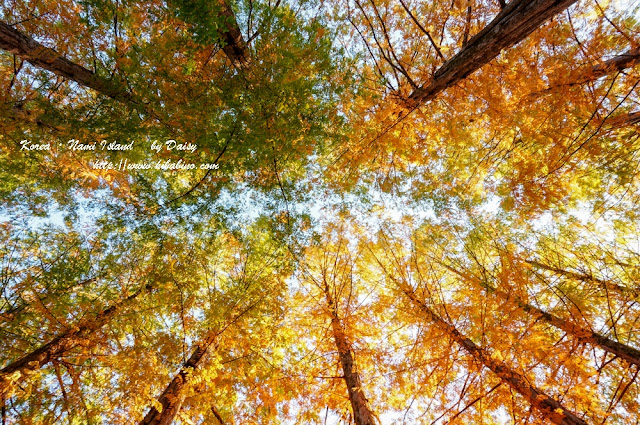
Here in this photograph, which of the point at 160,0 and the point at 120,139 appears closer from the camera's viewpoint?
the point at 160,0

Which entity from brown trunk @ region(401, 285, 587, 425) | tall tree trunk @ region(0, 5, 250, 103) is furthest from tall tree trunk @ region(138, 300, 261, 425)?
tall tree trunk @ region(0, 5, 250, 103)

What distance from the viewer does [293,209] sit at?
6176mm

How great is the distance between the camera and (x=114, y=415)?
373cm

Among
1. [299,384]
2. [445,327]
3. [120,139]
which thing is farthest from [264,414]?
[120,139]

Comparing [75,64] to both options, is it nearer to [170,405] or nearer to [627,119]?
[170,405]

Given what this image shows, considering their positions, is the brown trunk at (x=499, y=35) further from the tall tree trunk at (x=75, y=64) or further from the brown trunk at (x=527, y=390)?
the brown trunk at (x=527, y=390)

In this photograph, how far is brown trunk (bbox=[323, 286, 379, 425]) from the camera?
11.9ft

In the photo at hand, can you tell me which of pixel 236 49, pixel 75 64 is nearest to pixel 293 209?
pixel 236 49

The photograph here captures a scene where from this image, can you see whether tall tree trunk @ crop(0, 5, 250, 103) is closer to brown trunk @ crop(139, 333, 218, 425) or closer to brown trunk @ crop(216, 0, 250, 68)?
brown trunk @ crop(216, 0, 250, 68)

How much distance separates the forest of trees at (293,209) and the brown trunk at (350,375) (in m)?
0.04

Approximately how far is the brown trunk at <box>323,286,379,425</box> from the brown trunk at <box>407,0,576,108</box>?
4214 mm

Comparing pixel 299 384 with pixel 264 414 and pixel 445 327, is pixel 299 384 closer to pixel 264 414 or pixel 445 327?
pixel 264 414

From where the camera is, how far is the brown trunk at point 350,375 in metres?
3.62

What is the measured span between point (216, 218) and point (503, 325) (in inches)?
228
